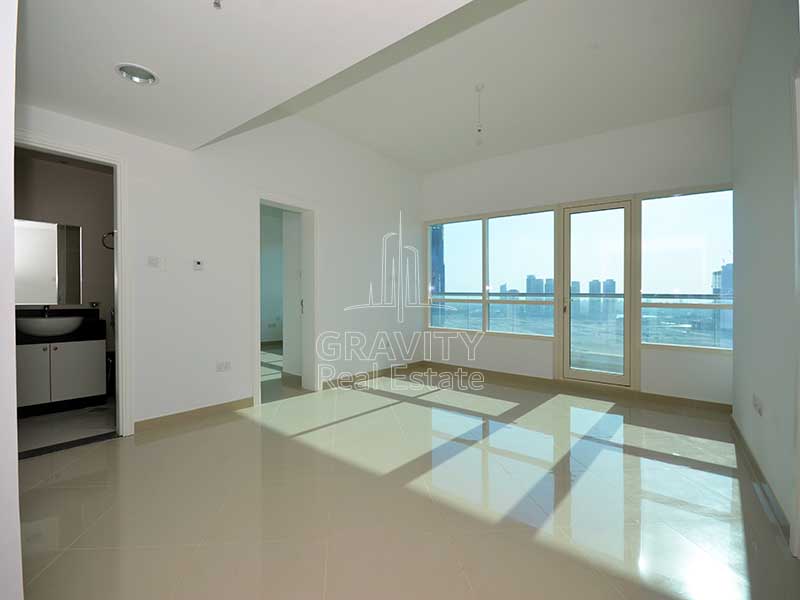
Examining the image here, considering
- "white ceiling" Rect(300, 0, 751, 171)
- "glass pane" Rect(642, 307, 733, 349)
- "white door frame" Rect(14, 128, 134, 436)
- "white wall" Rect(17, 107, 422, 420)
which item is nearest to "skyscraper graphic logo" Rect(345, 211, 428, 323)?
"white wall" Rect(17, 107, 422, 420)

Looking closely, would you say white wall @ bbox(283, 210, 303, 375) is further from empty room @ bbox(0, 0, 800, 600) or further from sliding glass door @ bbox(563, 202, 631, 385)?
sliding glass door @ bbox(563, 202, 631, 385)

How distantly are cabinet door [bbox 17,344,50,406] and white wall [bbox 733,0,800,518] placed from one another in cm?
578

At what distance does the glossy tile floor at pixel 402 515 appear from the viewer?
5.46 feet

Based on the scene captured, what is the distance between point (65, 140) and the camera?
2.96 metres

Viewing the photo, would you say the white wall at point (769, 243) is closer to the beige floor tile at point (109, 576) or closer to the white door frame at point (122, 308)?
the beige floor tile at point (109, 576)

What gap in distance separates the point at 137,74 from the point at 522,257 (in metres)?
4.71

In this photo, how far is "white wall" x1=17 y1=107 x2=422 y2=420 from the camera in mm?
3369

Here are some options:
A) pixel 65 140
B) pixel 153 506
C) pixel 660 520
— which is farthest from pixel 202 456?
pixel 660 520

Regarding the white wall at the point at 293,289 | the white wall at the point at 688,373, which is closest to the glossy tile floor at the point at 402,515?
the white wall at the point at 688,373

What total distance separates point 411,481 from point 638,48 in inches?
149

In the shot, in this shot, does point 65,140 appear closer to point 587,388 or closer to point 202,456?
point 202,456

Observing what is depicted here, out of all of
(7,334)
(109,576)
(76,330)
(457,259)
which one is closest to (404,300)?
(457,259)

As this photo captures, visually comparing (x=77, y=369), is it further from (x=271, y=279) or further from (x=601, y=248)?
(x=601, y=248)

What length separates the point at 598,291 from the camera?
4934 mm
